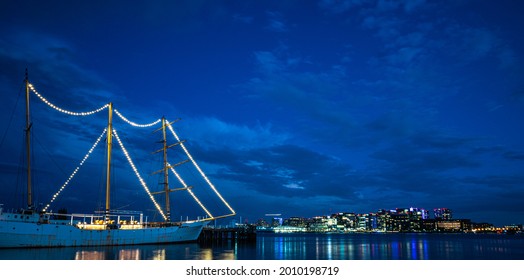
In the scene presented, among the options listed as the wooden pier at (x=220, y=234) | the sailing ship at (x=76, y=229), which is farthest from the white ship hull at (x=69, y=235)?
the wooden pier at (x=220, y=234)

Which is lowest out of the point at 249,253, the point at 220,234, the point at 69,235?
the point at 249,253

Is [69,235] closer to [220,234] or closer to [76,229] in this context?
[76,229]

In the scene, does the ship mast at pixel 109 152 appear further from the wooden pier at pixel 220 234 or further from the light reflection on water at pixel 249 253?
the wooden pier at pixel 220 234

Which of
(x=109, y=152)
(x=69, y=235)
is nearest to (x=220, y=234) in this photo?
(x=109, y=152)

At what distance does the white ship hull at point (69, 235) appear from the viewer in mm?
41500

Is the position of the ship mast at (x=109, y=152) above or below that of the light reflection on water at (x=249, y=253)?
above

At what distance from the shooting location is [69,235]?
1834 inches

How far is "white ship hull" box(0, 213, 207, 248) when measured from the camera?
41.5m

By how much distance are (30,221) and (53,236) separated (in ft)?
10.4

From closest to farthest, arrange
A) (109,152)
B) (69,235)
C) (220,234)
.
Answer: (69,235)
(109,152)
(220,234)
